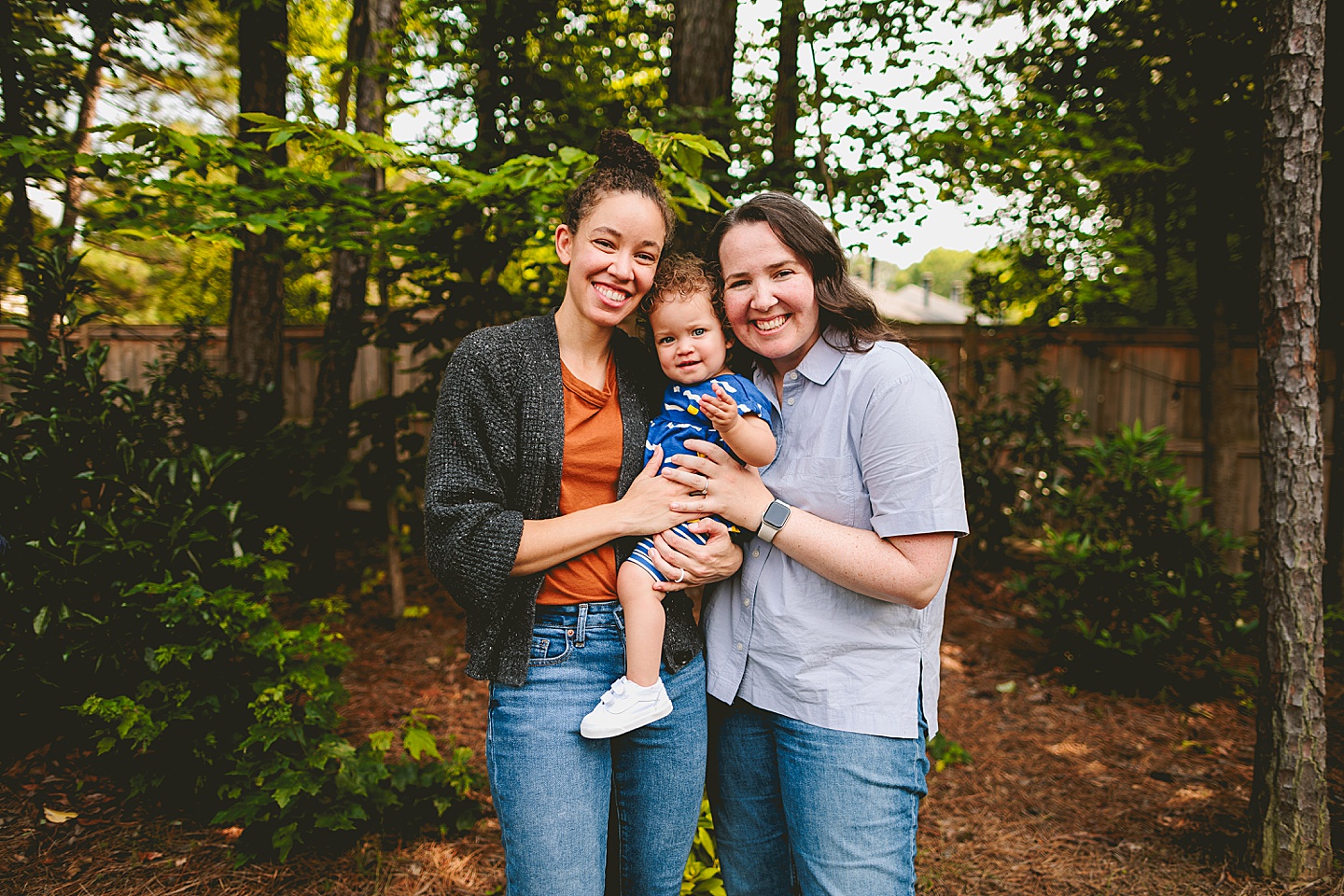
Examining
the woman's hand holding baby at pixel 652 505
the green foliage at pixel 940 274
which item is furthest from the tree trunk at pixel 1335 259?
the green foliage at pixel 940 274

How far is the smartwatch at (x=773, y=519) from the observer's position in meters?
1.53

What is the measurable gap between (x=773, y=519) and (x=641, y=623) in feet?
1.12

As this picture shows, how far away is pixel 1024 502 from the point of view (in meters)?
5.55

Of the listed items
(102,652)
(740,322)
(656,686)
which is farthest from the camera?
(102,652)

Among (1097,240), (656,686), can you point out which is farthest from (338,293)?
(1097,240)

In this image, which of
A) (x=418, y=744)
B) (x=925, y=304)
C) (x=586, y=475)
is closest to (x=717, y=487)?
(x=586, y=475)

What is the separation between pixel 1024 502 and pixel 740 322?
15.2 feet

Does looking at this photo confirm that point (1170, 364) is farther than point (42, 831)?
Yes

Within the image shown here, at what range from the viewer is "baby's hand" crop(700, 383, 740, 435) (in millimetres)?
1551

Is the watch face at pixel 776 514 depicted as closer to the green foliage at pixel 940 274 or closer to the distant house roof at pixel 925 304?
the distant house roof at pixel 925 304

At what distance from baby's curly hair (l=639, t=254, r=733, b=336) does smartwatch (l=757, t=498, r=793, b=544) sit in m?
0.46

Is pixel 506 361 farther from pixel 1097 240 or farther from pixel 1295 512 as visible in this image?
pixel 1097 240

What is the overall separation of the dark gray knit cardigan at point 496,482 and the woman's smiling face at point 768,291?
0.41 metres

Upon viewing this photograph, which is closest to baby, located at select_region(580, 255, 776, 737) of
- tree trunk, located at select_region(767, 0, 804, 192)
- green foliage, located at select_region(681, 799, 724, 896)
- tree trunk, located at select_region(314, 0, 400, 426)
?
green foliage, located at select_region(681, 799, 724, 896)
